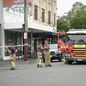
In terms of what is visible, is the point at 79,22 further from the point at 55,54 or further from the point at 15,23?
the point at 55,54

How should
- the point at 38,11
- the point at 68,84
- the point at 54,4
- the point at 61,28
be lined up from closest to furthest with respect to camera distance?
the point at 68,84
the point at 38,11
the point at 54,4
the point at 61,28

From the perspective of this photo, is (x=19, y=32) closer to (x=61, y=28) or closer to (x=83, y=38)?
(x=83, y=38)

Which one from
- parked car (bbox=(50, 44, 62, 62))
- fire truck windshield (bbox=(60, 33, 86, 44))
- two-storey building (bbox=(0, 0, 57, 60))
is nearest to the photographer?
fire truck windshield (bbox=(60, 33, 86, 44))

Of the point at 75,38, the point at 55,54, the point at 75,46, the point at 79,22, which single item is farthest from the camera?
the point at 79,22

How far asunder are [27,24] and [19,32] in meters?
8.34

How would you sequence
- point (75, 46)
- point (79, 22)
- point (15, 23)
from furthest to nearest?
point (79, 22), point (15, 23), point (75, 46)

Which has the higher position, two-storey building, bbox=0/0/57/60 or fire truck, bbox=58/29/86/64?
two-storey building, bbox=0/0/57/60

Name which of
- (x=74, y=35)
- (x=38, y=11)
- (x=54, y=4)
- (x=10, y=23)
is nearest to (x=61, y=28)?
(x=54, y=4)

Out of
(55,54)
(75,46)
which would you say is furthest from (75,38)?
(55,54)

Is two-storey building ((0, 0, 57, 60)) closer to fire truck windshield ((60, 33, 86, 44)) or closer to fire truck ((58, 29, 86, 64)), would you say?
fire truck windshield ((60, 33, 86, 44))

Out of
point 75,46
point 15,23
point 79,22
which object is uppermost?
point 79,22

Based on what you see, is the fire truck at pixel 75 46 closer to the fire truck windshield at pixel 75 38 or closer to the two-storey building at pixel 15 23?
the fire truck windshield at pixel 75 38

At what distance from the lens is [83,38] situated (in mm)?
30734

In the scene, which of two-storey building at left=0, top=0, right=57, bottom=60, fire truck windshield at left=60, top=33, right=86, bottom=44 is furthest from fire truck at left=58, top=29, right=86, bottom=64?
two-storey building at left=0, top=0, right=57, bottom=60
